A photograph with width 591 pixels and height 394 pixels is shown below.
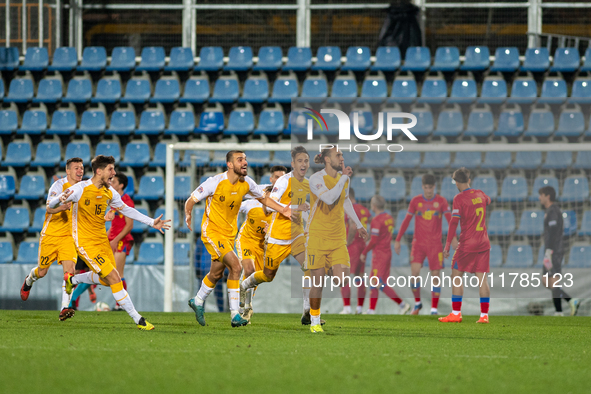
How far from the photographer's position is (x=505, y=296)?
1243 cm

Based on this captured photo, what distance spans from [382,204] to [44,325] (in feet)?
19.7

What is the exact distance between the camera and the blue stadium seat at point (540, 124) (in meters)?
15.6

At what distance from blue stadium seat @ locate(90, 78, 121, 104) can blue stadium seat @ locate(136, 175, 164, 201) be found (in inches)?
99.2

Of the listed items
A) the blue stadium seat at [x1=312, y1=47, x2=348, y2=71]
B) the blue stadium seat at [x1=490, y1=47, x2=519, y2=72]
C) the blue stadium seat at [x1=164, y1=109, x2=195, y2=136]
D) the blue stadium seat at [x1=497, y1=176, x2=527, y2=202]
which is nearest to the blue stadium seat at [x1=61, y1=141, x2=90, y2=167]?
the blue stadium seat at [x1=164, y1=109, x2=195, y2=136]

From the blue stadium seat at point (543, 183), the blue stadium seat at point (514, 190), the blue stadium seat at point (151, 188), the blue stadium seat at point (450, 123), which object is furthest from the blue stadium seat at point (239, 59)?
the blue stadium seat at point (543, 183)

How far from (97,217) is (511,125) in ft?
33.7

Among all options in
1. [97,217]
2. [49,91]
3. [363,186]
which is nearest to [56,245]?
[97,217]

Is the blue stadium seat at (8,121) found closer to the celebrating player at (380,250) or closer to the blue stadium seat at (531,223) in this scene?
the celebrating player at (380,250)

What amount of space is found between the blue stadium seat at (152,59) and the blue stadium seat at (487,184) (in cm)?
847

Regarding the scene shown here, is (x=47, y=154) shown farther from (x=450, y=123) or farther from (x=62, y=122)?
(x=450, y=123)

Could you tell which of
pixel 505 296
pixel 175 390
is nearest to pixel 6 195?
pixel 505 296

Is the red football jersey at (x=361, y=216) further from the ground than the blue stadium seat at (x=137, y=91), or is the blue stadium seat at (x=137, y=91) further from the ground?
the blue stadium seat at (x=137, y=91)

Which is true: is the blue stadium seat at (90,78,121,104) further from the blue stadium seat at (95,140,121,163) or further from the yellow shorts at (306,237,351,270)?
the yellow shorts at (306,237,351,270)

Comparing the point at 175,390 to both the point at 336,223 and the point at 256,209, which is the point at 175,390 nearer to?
the point at 336,223
